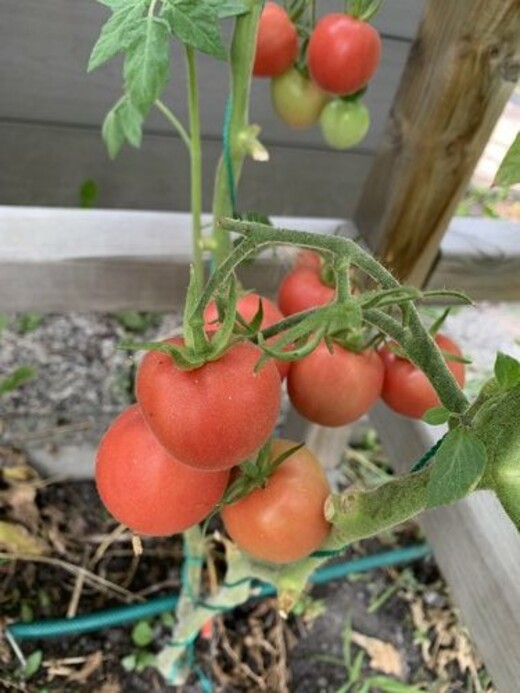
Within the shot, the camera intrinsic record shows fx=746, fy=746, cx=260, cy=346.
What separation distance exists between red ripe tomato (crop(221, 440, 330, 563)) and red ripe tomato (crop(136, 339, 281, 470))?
0.45ft

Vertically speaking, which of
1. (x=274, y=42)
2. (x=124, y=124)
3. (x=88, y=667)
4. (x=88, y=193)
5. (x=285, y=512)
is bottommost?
(x=88, y=667)

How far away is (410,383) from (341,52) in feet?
1.11

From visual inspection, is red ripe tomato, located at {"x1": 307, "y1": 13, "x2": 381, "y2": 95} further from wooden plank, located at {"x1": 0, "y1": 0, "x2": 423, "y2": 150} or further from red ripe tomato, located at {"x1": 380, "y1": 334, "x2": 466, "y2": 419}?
wooden plank, located at {"x1": 0, "y1": 0, "x2": 423, "y2": 150}

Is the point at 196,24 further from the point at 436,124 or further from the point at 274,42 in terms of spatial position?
the point at 436,124

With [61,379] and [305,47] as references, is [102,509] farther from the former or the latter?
[305,47]

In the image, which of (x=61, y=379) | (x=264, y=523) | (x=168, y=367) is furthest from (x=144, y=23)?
(x=61, y=379)

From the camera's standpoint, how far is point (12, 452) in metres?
1.21

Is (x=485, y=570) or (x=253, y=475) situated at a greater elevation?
(x=253, y=475)

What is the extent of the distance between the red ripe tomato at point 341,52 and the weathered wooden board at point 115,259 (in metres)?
0.22

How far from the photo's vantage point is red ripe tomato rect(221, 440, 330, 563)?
603 mm

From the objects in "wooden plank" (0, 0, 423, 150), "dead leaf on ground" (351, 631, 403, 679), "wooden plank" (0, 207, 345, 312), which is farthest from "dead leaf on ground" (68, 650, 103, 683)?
"wooden plank" (0, 0, 423, 150)

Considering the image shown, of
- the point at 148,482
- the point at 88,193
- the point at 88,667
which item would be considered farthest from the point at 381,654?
the point at 88,193

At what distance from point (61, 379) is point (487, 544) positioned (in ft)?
3.09

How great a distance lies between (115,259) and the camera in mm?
910
